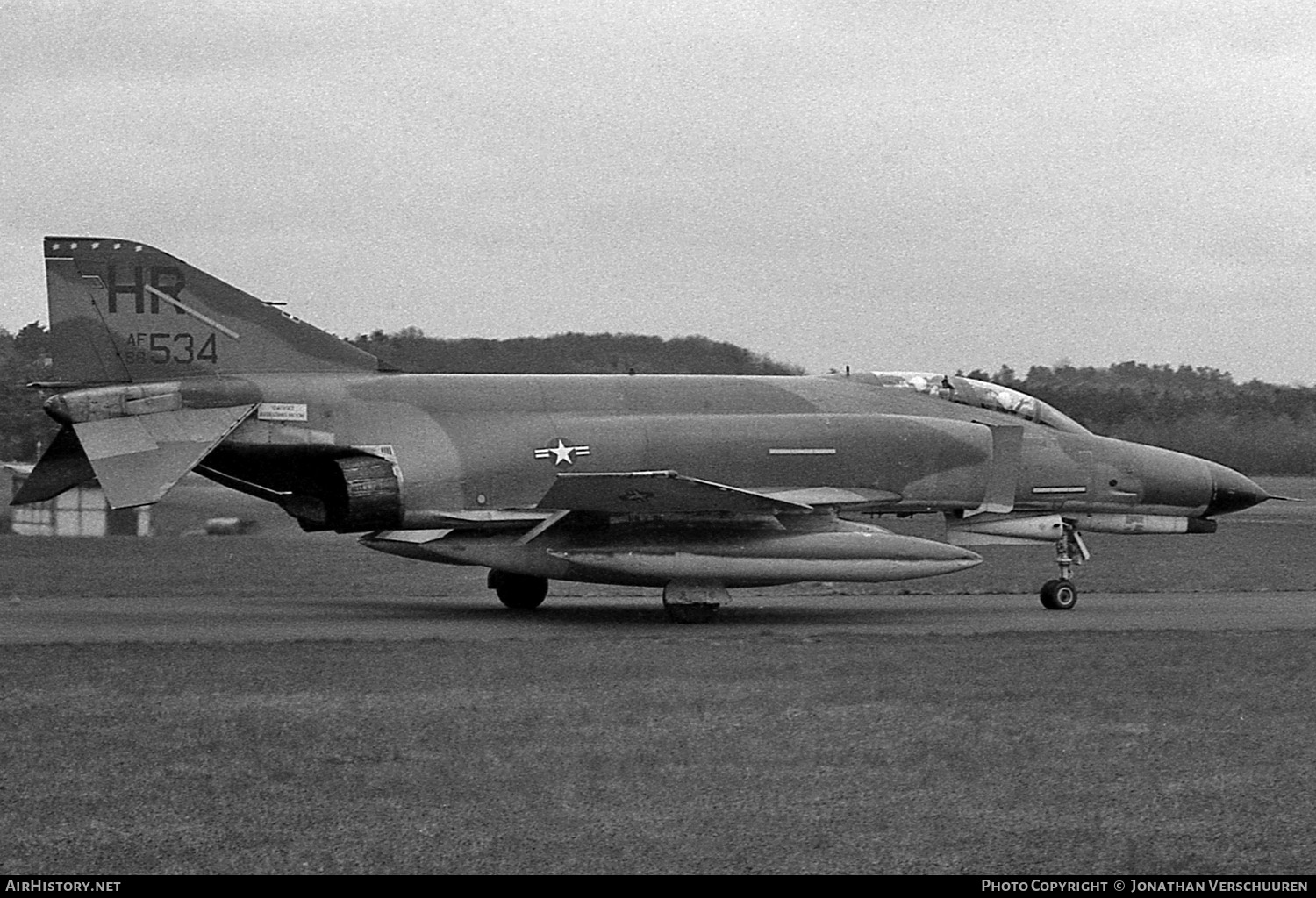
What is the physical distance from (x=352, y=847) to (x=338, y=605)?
12.6 m

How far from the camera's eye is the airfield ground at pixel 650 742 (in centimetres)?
665

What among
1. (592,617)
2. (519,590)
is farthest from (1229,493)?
(519,590)

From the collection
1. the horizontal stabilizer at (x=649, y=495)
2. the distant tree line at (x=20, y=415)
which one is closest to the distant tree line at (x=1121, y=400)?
the distant tree line at (x=20, y=415)

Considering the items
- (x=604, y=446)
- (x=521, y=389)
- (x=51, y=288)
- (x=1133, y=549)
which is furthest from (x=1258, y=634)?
(x=1133, y=549)

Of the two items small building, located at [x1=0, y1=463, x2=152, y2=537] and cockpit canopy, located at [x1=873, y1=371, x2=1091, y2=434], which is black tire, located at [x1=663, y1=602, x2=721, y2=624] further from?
small building, located at [x1=0, y1=463, x2=152, y2=537]

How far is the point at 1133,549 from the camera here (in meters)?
30.8

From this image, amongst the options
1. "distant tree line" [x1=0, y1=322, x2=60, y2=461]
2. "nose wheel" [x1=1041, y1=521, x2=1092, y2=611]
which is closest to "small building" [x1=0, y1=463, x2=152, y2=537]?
"distant tree line" [x1=0, y1=322, x2=60, y2=461]

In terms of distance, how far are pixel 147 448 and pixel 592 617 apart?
5.22 metres

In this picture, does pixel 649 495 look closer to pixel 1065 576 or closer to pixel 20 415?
pixel 1065 576

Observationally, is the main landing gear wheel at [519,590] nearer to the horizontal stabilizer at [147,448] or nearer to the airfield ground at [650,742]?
the airfield ground at [650,742]

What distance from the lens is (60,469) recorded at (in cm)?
1683

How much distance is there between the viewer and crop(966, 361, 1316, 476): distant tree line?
30.8m

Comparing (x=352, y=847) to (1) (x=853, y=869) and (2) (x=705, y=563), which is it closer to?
(1) (x=853, y=869)

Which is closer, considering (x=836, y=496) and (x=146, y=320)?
(x=146, y=320)
